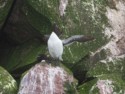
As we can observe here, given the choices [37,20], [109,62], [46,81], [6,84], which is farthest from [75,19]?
[6,84]

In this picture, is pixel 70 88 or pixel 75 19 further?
pixel 75 19

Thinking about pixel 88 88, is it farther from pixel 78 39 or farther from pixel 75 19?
pixel 75 19

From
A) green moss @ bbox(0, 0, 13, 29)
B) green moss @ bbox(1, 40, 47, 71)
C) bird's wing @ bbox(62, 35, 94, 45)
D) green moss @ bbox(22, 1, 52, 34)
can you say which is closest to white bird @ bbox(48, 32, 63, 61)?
bird's wing @ bbox(62, 35, 94, 45)

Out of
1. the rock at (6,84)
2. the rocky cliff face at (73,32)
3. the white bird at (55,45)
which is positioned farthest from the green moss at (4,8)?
the rock at (6,84)

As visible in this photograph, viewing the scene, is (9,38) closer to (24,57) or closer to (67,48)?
(24,57)

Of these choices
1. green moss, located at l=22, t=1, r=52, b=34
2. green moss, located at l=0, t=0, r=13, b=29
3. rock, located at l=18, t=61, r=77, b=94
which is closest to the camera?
rock, located at l=18, t=61, r=77, b=94

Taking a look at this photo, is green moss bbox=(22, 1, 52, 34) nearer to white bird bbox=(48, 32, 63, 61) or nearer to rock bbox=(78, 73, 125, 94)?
white bird bbox=(48, 32, 63, 61)

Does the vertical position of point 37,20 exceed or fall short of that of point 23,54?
it exceeds it

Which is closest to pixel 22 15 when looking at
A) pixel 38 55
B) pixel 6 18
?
pixel 6 18

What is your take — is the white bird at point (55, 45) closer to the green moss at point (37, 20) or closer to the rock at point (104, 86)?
the rock at point (104, 86)
